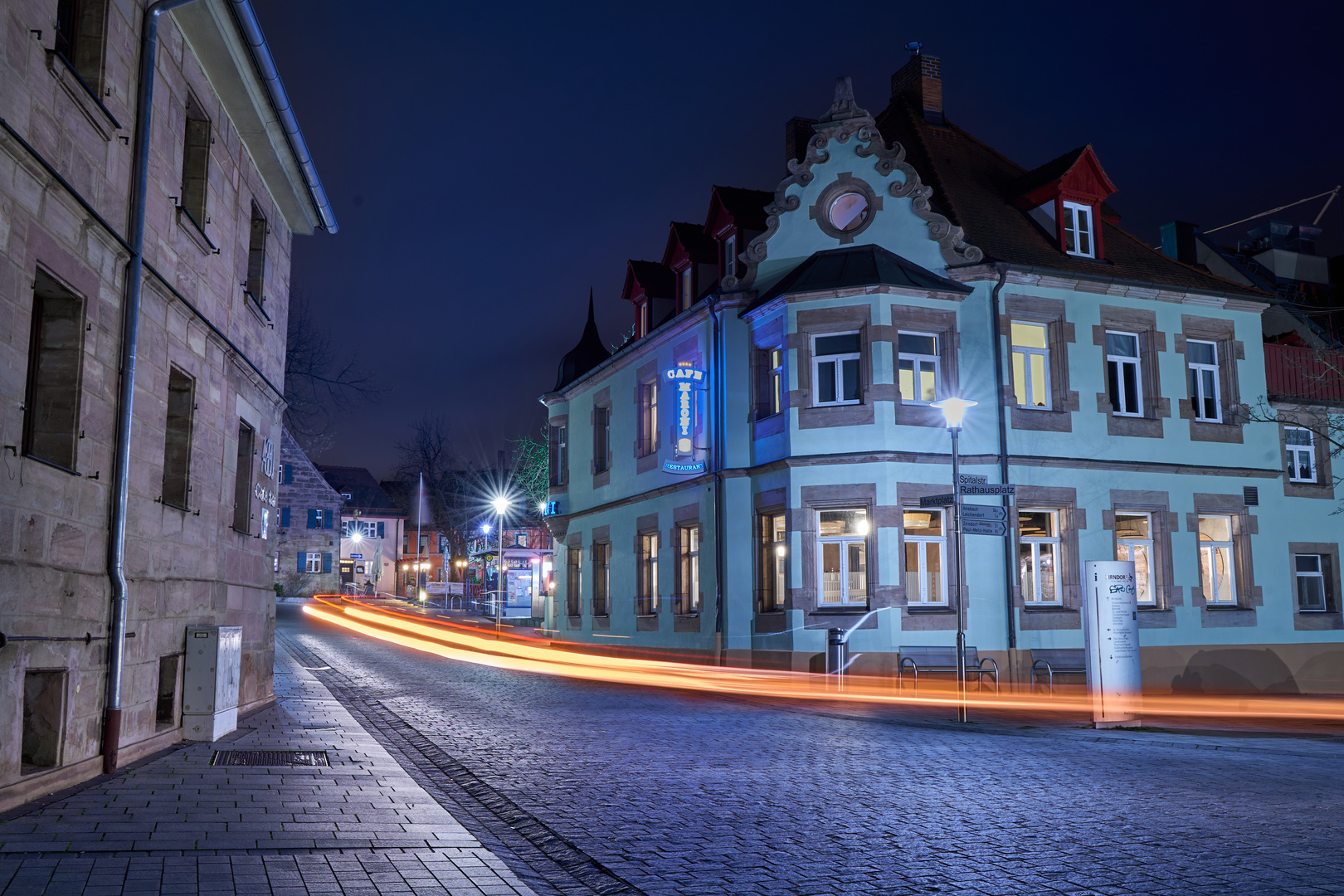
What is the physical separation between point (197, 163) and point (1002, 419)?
56.9ft

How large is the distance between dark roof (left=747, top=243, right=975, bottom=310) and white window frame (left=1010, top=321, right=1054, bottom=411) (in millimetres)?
1880

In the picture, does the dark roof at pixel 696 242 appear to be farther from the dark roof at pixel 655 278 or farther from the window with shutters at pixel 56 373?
the window with shutters at pixel 56 373

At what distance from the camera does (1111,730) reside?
1505 cm

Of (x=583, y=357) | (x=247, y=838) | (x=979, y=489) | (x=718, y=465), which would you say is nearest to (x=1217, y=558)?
(x=718, y=465)

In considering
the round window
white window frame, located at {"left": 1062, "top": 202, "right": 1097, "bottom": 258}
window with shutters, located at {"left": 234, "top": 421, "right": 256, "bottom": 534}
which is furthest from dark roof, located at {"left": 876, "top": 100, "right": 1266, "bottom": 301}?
window with shutters, located at {"left": 234, "top": 421, "right": 256, "bottom": 534}

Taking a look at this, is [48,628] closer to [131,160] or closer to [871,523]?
[131,160]

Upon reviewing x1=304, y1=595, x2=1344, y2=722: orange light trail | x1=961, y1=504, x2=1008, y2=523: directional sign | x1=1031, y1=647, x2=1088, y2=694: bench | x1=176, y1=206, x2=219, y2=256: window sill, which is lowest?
x1=304, y1=595, x2=1344, y2=722: orange light trail

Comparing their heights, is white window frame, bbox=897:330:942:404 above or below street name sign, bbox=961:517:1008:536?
above

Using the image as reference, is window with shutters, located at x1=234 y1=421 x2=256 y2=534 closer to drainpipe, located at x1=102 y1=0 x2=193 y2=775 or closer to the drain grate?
the drain grate

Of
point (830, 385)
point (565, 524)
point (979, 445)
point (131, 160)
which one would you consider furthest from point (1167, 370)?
point (131, 160)

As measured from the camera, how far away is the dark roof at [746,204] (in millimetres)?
27719

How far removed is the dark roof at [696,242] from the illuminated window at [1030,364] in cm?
839

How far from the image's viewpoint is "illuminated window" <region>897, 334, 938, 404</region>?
79.5ft

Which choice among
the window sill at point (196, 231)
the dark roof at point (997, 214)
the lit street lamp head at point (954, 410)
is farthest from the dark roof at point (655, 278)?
the window sill at point (196, 231)
